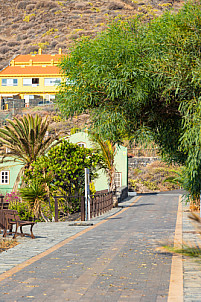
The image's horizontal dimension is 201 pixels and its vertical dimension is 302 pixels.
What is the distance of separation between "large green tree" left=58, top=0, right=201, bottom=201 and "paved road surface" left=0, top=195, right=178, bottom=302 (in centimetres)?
197

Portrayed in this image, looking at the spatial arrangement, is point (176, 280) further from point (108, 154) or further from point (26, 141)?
point (108, 154)

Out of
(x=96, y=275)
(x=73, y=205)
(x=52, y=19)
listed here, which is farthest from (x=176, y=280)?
(x=52, y=19)

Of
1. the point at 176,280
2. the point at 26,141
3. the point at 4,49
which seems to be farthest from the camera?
the point at 4,49

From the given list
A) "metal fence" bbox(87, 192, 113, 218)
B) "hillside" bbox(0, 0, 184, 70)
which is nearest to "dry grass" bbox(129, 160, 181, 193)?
"metal fence" bbox(87, 192, 113, 218)

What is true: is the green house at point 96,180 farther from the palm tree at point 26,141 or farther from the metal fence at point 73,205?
the metal fence at point 73,205

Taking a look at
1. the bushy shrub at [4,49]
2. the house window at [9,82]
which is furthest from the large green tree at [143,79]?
the bushy shrub at [4,49]

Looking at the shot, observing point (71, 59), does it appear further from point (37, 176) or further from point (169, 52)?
point (37, 176)

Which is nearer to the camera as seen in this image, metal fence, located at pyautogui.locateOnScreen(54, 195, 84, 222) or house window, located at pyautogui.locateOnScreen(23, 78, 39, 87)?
metal fence, located at pyautogui.locateOnScreen(54, 195, 84, 222)

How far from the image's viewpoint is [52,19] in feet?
377

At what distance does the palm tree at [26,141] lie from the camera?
26.1 metres

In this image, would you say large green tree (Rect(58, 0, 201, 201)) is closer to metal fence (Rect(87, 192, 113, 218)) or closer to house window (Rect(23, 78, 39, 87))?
metal fence (Rect(87, 192, 113, 218))

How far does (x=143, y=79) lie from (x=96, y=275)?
363cm

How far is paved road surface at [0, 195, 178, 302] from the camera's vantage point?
22.4 feet

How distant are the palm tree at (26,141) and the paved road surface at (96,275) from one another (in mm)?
14082
